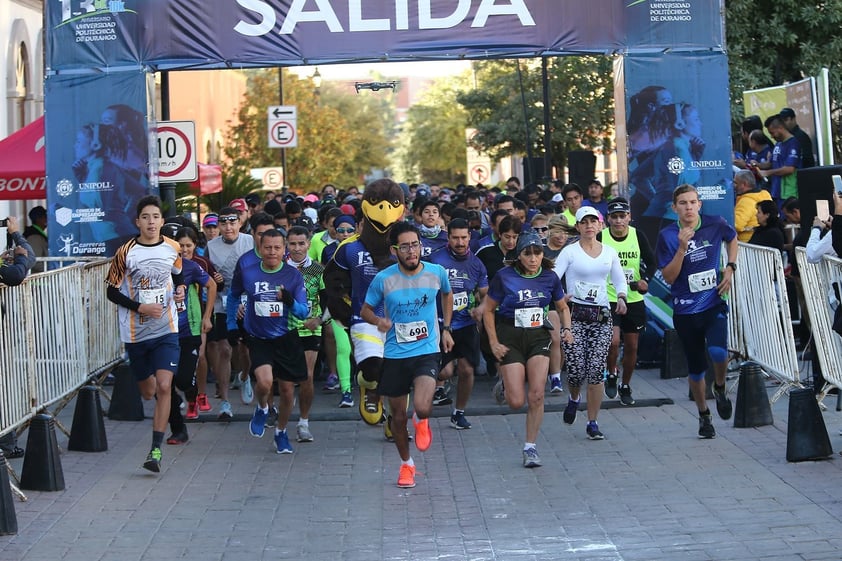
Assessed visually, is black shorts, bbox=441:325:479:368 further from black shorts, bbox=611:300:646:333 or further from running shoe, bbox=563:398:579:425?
black shorts, bbox=611:300:646:333

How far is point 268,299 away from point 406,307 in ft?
6.07

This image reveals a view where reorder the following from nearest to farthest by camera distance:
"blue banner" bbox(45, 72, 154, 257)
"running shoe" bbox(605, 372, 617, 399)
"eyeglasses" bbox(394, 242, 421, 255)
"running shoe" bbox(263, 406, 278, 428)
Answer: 1. "eyeglasses" bbox(394, 242, 421, 255)
2. "running shoe" bbox(263, 406, 278, 428)
3. "running shoe" bbox(605, 372, 617, 399)
4. "blue banner" bbox(45, 72, 154, 257)

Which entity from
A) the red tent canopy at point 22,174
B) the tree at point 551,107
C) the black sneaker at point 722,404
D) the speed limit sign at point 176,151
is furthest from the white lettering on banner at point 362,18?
the tree at point 551,107

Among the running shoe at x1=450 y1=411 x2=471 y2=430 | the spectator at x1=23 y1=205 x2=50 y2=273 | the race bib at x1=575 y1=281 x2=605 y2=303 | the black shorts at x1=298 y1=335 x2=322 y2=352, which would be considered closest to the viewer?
the race bib at x1=575 y1=281 x2=605 y2=303

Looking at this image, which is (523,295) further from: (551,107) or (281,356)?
(551,107)

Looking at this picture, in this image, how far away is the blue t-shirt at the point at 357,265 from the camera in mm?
10547

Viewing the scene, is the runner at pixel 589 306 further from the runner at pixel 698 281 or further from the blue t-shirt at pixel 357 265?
the blue t-shirt at pixel 357 265

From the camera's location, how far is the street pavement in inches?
308

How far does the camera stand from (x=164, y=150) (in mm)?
15914

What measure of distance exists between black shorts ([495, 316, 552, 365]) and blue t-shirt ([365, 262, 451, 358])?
32.0 inches

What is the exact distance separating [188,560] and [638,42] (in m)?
8.97

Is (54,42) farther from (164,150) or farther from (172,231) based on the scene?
(172,231)

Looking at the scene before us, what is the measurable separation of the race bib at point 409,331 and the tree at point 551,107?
22.5 metres

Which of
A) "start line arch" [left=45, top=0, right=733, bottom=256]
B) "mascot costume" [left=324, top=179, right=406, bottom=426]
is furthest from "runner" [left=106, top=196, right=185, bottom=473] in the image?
"start line arch" [left=45, top=0, right=733, bottom=256]
